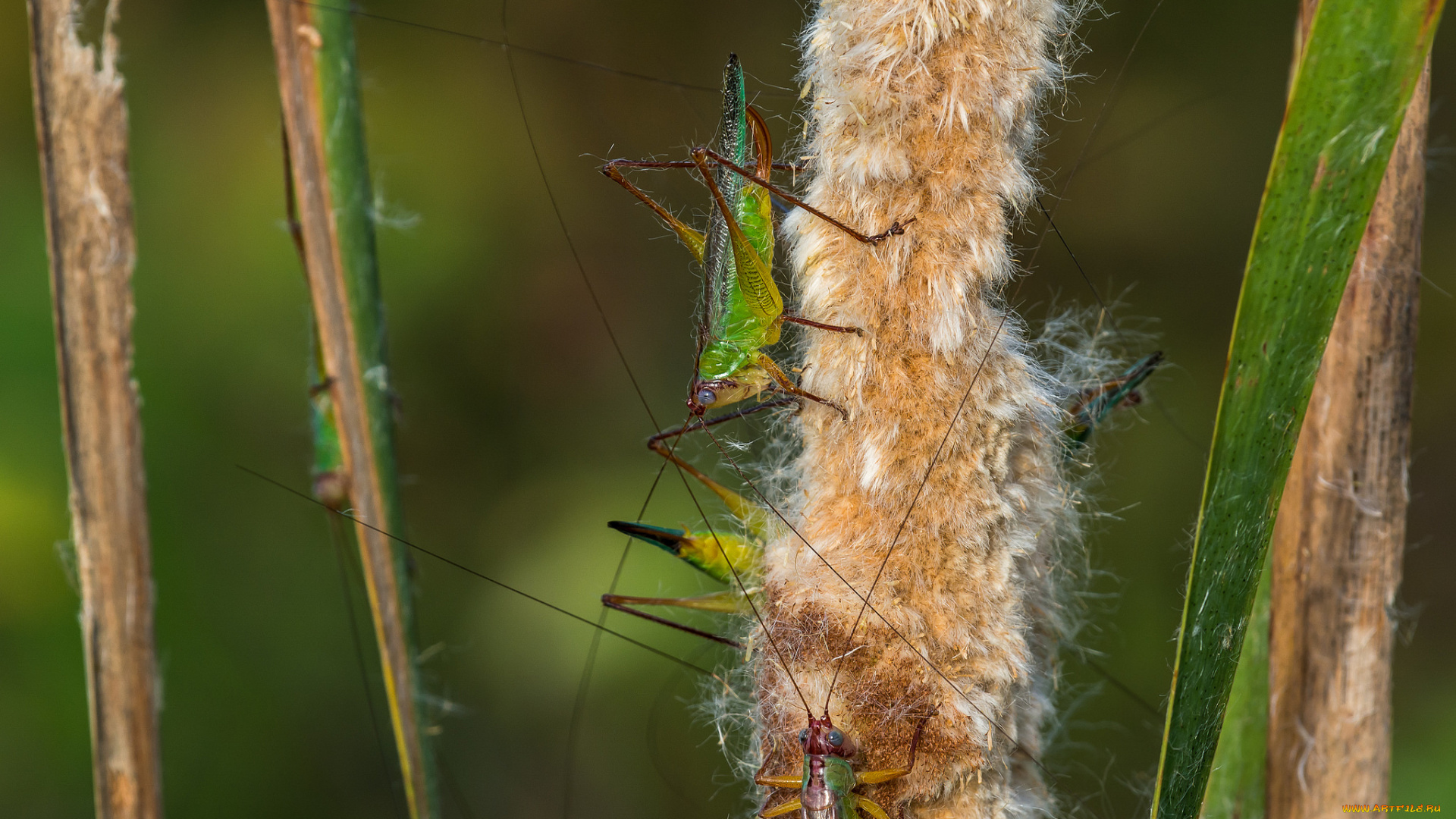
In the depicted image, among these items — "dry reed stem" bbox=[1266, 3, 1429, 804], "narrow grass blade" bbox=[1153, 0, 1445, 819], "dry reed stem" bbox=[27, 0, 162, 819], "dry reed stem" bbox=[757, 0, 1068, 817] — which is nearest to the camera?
"narrow grass blade" bbox=[1153, 0, 1445, 819]

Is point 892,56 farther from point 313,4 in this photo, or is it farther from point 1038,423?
point 313,4

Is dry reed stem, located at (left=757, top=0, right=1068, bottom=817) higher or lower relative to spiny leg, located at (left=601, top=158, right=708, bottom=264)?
lower

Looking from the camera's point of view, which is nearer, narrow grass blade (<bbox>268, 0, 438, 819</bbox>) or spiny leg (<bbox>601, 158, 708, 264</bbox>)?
narrow grass blade (<bbox>268, 0, 438, 819</bbox>)

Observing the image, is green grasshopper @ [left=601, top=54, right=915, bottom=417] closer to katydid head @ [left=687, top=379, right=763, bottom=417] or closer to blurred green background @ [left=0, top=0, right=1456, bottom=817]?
katydid head @ [left=687, top=379, right=763, bottom=417]

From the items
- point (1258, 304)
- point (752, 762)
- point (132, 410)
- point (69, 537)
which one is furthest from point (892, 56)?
point (69, 537)

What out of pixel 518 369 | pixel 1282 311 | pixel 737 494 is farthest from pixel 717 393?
pixel 518 369

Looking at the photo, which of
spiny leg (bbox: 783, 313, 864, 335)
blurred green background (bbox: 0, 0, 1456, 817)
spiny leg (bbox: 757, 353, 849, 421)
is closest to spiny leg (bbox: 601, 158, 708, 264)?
spiny leg (bbox: 757, 353, 849, 421)

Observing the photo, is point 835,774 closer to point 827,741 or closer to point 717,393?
point 827,741

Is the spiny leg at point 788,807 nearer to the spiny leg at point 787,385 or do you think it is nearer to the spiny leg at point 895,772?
Result: the spiny leg at point 895,772
